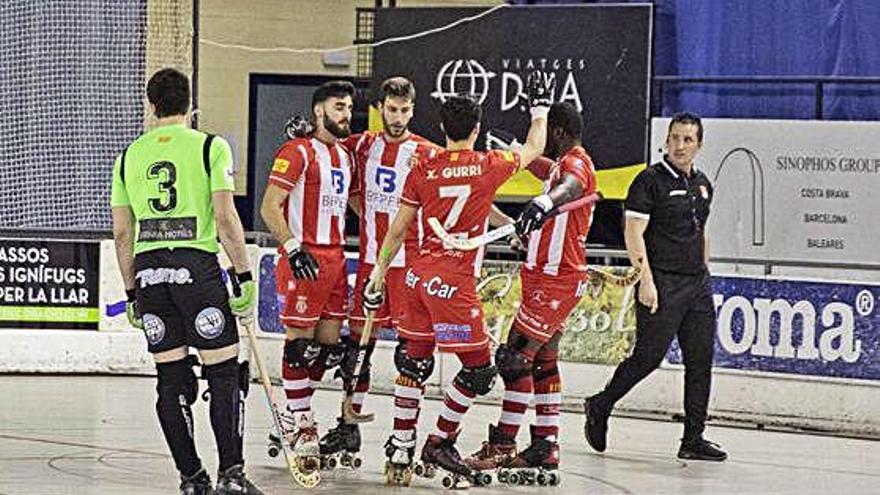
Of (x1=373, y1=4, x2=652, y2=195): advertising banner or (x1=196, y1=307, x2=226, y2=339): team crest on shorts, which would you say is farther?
(x1=373, y1=4, x2=652, y2=195): advertising banner

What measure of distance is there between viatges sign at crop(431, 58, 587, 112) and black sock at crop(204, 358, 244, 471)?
29.2 ft

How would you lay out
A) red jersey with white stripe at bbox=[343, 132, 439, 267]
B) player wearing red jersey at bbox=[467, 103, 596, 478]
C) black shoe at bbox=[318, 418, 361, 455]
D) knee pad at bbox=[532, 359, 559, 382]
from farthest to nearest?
red jersey with white stripe at bbox=[343, 132, 439, 267]
black shoe at bbox=[318, 418, 361, 455]
knee pad at bbox=[532, 359, 559, 382]
player wearing red jersey at bbox=[467, 103, 596, 478]

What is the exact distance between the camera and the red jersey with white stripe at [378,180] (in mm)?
12703

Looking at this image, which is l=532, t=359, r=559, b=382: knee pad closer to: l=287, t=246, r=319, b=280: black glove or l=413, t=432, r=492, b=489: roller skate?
l=413, t=432, r=492, b=489: roller skate

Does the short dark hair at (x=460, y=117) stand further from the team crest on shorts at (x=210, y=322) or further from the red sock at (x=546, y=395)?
the team crest on shorts at (x=210, y=322)

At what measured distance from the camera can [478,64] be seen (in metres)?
19.9

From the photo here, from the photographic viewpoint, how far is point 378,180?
12.8 meters

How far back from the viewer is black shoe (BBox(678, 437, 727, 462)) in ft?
43.8

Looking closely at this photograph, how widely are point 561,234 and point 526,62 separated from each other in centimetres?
752

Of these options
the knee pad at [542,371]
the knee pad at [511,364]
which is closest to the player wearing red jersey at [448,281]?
the knee pad at [511,364]

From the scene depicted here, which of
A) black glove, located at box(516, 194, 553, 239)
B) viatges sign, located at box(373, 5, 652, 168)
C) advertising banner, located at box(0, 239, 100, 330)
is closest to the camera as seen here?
black glove, located at box(516, 194, 553, 239)

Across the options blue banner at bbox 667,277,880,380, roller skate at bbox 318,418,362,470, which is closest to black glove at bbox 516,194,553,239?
roller skate at bbox 318,418,362,470

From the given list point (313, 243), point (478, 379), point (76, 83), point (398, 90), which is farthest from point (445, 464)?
point (76, 83)

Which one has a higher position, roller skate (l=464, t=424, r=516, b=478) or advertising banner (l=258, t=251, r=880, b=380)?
advertising banner (l=258, t=251, r=880, b=380)
